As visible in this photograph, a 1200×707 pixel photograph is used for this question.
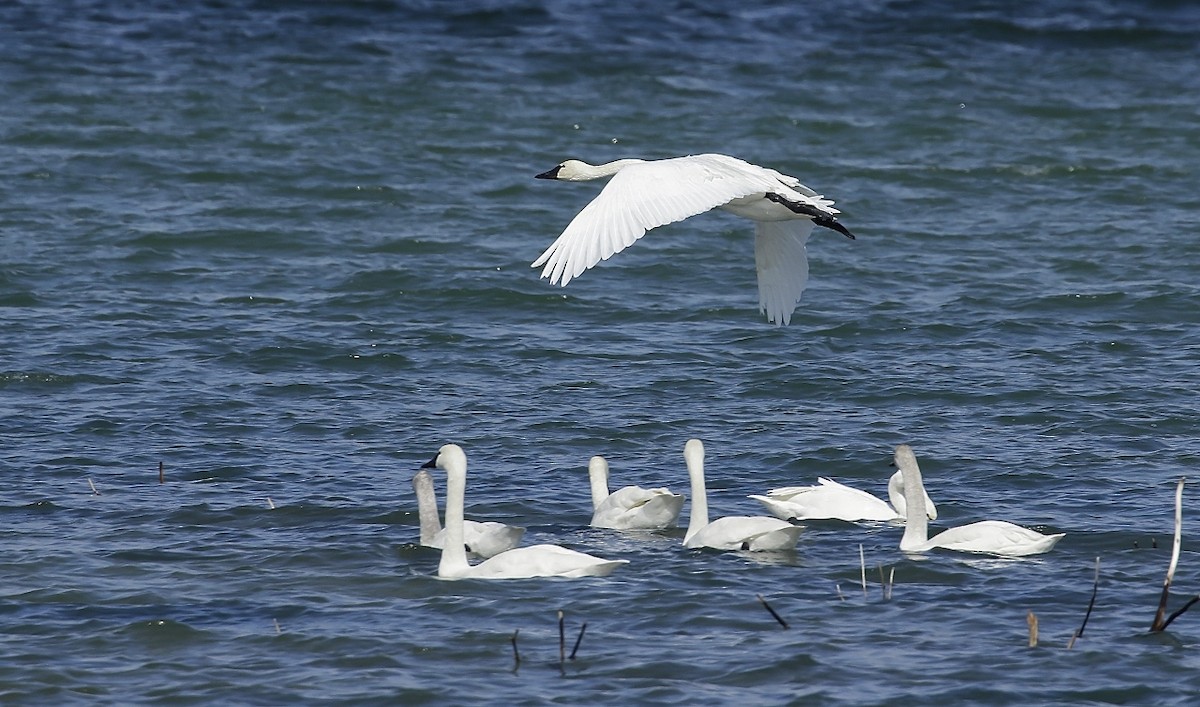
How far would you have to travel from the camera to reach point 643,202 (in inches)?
334

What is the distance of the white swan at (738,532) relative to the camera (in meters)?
8.17

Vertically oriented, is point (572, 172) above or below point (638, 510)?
above

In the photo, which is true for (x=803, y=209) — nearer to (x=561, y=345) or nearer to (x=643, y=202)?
(x=643, y=202)

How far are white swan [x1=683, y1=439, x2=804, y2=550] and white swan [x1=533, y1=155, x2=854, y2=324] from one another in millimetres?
1277

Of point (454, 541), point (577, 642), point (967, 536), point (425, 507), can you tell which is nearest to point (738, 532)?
point (967, 536)

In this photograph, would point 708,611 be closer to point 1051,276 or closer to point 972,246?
point 1051,276

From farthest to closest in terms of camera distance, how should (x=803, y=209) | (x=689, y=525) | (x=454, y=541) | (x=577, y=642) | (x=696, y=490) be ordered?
1. (x=803, y=209)
2. (x=689, y=525)
3. (x=696, y=490)
4. (x=454, y=541)
5. (x=577, y=642)

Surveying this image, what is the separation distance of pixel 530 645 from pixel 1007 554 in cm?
226

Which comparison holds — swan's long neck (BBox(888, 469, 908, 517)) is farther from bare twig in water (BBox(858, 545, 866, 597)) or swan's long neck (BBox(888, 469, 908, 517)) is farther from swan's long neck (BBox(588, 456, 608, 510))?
swan's long neck (BBox(588, 456, 608, 510))

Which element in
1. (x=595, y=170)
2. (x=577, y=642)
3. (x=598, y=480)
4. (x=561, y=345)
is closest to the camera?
(x=577, y=642)

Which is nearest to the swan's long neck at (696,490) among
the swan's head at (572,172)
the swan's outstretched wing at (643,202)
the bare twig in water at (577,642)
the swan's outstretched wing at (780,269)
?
the swan's outstretched wing at (643,202)

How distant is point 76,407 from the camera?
1098 cm

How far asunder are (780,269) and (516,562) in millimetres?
3547

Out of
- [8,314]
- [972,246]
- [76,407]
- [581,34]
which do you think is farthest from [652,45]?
[76,407]
